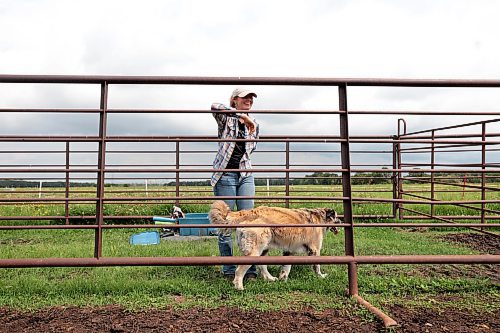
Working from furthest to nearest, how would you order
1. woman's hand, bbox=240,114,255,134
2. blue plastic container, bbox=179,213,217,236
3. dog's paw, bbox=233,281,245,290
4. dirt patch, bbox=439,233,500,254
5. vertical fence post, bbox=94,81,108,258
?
blue plastic container, bbox=179,213,217,236 → dirt patch, bbox=439,233,500,254 → woman's hand, bbox=240,114,255,134 → dog's paw, bbox=233,281,245,290 → vertical fence post, bbox=94,81,108,258

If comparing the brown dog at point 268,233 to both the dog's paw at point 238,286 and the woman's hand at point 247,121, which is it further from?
the woman's hand at point 247,121

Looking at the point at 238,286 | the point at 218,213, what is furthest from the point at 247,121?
the point at 238,286

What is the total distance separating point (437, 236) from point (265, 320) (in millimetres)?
5261

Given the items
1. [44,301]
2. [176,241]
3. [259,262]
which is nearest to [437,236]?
[176,241]

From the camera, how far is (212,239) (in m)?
7.11

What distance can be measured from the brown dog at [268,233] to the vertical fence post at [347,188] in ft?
2.49

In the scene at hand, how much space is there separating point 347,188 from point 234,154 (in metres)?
1.19

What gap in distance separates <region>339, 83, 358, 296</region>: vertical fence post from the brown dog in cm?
76

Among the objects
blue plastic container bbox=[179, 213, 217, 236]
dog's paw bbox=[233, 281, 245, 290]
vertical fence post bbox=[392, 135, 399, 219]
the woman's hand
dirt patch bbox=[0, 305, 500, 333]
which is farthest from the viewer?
vertical fence post bbox=[392, 135, 399, 219]

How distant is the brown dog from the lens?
13.9ft

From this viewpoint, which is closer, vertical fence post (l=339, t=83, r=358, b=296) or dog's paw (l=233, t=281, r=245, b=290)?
vertical fence post (l=339, t=83, r=358, b=296)

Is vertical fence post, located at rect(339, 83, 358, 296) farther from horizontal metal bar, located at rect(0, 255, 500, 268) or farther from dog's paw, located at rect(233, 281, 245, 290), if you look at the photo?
dog's paw, located at rect(233, 281, 245, 290)

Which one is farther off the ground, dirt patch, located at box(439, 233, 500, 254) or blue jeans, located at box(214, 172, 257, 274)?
blue jeans, located at box(214, 172, 257, 274)

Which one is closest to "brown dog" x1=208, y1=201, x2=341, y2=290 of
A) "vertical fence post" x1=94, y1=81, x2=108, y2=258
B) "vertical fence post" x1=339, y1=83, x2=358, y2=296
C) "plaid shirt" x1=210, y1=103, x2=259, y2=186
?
"plaid shirt" x1=210, y1=103, x2=259, y2=186
